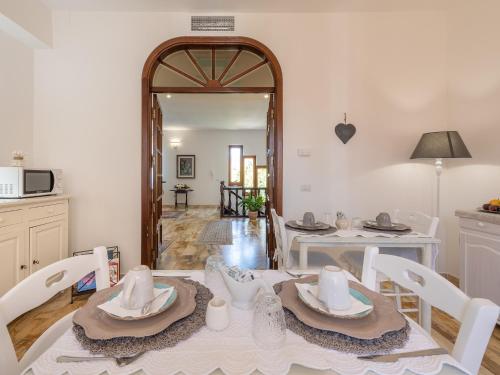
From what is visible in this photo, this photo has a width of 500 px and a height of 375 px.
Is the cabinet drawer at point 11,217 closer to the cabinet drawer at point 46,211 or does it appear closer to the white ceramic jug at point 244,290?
the cabinet drawer at point 46,211

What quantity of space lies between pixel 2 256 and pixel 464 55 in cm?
440

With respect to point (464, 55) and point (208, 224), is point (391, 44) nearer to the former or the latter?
point (464, 55)

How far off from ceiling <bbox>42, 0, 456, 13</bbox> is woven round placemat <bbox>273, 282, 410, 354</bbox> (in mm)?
2930

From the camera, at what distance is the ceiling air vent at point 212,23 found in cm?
276

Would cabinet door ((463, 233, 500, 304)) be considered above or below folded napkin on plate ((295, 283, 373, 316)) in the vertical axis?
below

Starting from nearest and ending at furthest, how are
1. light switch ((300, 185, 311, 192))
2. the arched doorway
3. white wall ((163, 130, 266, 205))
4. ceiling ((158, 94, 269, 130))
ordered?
the arched doorway → light switch ((300, 185, 311, 192)) → ceiling ((158, 94, 269, 130)) → white wall ((163, 130, 266, 205))

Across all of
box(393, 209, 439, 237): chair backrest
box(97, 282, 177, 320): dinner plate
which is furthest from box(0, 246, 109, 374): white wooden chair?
box(393, 209, 439, 237): chair backrest

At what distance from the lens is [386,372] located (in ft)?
1.75

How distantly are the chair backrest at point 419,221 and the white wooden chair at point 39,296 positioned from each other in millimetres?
2060

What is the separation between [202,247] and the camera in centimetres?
430

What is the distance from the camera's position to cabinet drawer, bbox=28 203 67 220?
7.01 ft

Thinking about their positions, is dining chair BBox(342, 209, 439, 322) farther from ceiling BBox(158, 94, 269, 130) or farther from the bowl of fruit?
ceiling BBox(158, 94, 269, 130)

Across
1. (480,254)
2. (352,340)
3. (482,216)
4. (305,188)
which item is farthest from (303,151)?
(352,340)

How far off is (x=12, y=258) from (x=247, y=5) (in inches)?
119
